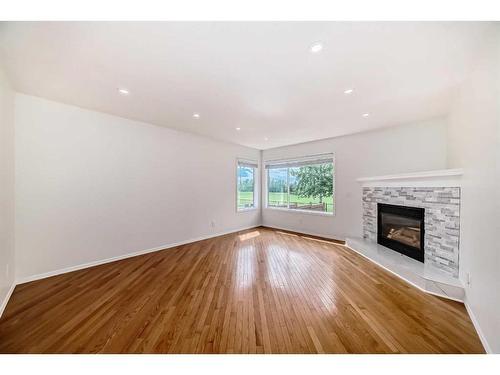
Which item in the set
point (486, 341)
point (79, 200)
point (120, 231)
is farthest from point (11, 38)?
point (486, 341)

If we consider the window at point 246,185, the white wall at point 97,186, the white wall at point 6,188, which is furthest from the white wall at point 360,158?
the white wall at point 6,188

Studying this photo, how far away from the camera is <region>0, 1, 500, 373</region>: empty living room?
1449 mm

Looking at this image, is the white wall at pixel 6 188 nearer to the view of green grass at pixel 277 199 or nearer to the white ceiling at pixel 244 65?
the white ceiling at pixel 244 65

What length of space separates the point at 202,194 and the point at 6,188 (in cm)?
297

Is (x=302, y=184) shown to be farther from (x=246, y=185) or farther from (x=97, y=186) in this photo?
(x=97, y=186)

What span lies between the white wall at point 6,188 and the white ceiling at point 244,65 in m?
0.29

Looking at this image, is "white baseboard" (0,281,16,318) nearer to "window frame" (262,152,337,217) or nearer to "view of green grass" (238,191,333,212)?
"view of green grass" (238,191,333,212)

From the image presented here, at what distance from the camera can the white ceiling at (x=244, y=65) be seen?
142 cm

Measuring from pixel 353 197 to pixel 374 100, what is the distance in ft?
7.75

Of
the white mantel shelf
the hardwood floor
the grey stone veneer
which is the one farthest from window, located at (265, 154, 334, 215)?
the hardwood floor

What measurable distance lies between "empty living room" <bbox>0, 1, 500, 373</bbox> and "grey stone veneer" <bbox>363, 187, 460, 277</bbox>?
0.08 ft

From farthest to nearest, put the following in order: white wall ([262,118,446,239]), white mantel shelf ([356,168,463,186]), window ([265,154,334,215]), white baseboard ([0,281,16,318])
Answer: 1. window ([265,154,334,215])
2. white wall ([262,118,446,239])
3. white mantel shelf ([356,168,463,186])
4. white baseboard ([0,281,16,318])

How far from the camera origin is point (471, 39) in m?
1.50

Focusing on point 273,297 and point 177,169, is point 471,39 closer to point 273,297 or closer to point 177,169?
point 273,297
